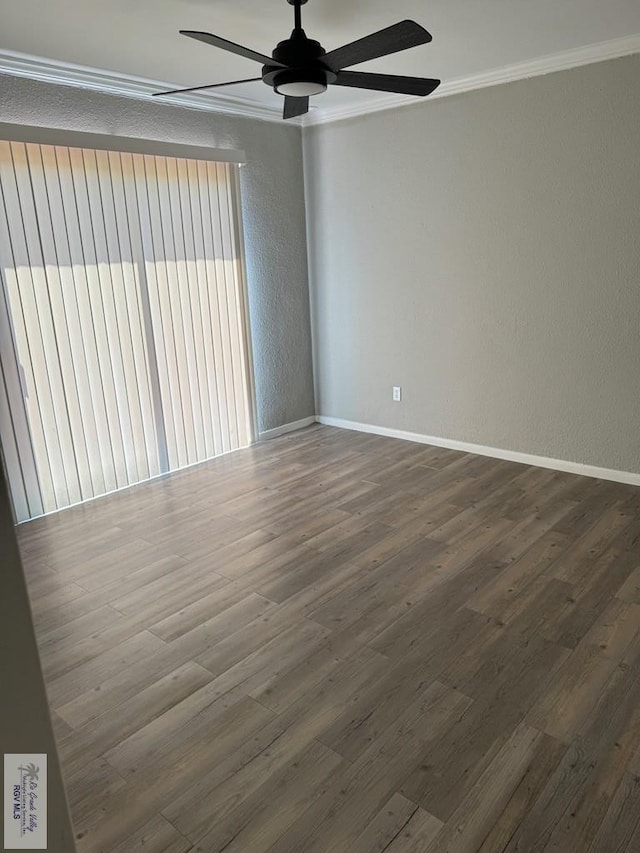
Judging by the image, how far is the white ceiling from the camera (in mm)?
2725

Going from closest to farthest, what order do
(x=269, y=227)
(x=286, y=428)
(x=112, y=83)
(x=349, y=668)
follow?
(x=349, y=668)
(x=112, y=83)
(x=269, y=227)
(x=286, y=428)

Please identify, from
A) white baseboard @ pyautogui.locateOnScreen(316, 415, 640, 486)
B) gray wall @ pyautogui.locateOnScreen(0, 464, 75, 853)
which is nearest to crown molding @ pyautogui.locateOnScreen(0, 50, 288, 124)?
white baseboard @ pyautogui.locateOnScreen(316, 415, 640, 486)

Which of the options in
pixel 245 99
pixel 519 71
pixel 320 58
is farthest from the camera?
pixel 245 99

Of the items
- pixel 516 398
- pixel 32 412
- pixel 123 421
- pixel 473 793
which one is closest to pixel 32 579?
pixel 32 412

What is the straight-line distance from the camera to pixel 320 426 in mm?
5578

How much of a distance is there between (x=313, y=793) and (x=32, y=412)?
276 centimetres

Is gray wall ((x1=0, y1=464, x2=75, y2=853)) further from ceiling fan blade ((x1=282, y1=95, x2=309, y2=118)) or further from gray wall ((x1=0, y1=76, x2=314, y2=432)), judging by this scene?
gray wall ((x1=0, y1=76, x2=314, y2=432))

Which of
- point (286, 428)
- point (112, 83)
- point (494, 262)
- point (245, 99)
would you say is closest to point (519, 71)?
point (494, 262)

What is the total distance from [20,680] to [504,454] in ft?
13.1

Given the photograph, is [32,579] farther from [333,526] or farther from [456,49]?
[456,49]

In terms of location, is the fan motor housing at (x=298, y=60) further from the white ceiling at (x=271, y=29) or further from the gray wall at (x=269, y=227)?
the gray wall at (x=269, y=227)

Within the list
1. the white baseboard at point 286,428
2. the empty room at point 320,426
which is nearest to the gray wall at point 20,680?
the empty room at point 320,426

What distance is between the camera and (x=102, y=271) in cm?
383

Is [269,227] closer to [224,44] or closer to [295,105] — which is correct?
[295,105]
